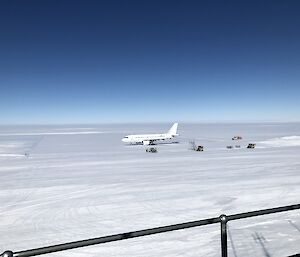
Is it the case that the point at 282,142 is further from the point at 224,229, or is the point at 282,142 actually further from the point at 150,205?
the point at 224,229

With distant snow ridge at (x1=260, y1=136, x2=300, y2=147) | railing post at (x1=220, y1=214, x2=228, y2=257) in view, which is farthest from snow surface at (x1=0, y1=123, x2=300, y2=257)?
distant snow ridge at (x1=260, y1=136, x2=300, y2=147)

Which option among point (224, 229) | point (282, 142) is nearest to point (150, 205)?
point (224, 229)

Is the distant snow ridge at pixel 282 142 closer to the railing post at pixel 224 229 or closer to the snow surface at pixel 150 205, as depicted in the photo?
the snow surface at pixel 150 205

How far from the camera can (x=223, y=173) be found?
72.7 feet

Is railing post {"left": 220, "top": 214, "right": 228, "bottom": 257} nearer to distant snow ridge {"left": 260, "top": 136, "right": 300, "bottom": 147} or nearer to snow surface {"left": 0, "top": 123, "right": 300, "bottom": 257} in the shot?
snow surface {"left": 0, "top": 123, "right": 300, "bottom": 257}

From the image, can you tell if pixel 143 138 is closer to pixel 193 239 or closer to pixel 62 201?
pixel 62 201

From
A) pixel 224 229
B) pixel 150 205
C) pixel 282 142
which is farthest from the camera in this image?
pixel 282 142

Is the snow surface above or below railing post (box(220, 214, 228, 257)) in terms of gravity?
below

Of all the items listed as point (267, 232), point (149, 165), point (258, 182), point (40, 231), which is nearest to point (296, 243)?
point (267, 232)

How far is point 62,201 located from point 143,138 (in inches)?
1513

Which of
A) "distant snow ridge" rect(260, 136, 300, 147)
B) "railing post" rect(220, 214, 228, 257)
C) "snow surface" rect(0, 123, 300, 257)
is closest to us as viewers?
"railing post" rect(220, 214, 228, 257)

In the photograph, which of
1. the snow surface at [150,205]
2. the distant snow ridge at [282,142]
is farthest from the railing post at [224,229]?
the distant snow ridge at [282,142]

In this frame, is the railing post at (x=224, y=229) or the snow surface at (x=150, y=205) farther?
the snow surface at (x=150, y=205)

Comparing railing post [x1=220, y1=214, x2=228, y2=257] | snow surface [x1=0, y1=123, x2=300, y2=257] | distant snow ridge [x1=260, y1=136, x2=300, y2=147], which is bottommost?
snow surface [x1=0, y1=123, x2=300, y2=257]
